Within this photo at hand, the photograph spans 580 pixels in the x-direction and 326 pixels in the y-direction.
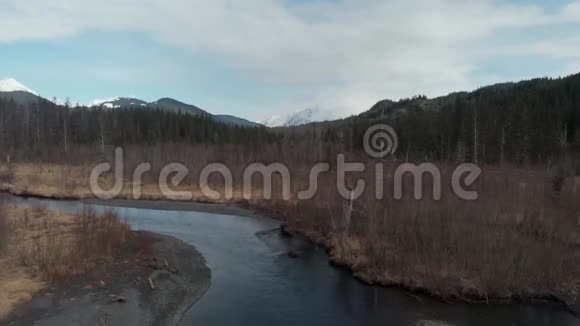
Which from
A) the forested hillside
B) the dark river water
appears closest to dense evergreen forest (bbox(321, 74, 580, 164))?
the dark river water

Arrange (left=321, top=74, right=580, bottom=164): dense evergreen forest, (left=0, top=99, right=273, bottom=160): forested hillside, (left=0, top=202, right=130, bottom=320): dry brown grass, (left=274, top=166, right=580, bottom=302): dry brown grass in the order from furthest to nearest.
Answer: (left=0, top=99, right=273, bottom=160): forested hillside < (left=321, top=74, right=580, bottom=164): dense evergreen forest < (left=274, top=166, right=580, bottom=302): dry brown grass < (left=0, top=202, right=130, bottom=320): dry brown grass

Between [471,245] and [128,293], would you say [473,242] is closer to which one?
[471,245]

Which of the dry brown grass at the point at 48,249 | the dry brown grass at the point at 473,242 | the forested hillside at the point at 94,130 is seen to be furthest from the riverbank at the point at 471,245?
the forested hillside at the point at 94,130

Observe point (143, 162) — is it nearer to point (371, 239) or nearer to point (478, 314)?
point (371, 239)

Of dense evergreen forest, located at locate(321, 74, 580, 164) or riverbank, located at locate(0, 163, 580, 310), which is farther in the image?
dense evergreen forest, located at locate(321, 74, 580, 164)

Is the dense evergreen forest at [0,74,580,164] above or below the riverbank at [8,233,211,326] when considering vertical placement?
above

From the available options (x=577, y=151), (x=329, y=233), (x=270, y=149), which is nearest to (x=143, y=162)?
(x=270, y=149)

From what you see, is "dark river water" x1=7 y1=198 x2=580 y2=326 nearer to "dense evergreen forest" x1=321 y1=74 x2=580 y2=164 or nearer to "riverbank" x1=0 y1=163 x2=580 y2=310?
"riverbank" x1=0 y1=163 x2=580 y2=310
